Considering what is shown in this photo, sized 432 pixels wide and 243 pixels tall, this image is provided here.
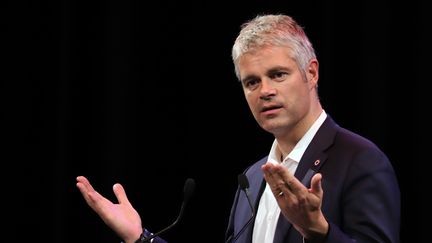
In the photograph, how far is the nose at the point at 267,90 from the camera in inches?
94.3

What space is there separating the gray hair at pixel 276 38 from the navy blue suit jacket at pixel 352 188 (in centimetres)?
30

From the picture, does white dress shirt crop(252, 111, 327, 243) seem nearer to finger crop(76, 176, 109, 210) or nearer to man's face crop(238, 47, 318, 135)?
man's face crop(238, 47, 318, 135)

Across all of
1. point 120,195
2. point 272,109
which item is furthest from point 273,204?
point 120,195

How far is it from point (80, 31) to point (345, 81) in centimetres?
147

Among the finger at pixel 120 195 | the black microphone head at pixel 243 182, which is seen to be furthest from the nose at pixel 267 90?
the finger at pixel 120 195

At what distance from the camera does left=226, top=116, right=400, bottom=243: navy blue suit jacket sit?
206cm

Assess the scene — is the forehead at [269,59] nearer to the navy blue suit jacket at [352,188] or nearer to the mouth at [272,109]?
the mouth at [272,109]

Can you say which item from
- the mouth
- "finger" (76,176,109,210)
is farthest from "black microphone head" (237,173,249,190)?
"finger" (76,176,109,210)

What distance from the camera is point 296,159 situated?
2.44m

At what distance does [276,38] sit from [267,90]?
7.4 inches

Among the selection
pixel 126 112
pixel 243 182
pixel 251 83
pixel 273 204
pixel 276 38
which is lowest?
pixel 273 204

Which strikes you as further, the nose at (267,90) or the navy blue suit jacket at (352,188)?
the nose at (267,90)

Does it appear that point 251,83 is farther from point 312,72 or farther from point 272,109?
point 312,72

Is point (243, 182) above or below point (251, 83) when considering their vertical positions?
below
